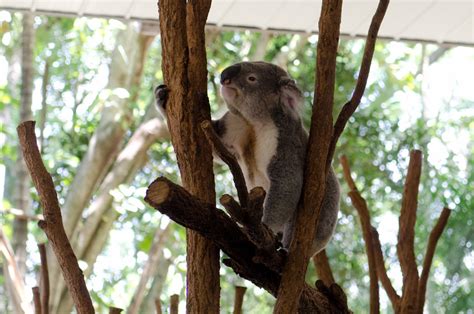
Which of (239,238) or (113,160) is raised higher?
(113,160)

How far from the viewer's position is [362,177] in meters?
5.76

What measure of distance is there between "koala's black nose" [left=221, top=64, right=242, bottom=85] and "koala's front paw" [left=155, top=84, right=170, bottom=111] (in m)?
0.28

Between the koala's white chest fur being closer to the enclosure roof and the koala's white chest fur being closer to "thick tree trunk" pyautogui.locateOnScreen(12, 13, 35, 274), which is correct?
the enclosure roof

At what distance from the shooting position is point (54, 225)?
182 centimetres

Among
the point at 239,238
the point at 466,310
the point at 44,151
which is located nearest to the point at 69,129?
the point at 44,151

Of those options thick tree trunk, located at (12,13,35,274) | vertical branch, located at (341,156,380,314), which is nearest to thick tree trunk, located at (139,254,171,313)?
thick tree trunk, located at (12,13,35,274)

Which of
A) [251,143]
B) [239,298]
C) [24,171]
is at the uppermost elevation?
[24,171]

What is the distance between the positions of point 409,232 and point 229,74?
75 centimetres

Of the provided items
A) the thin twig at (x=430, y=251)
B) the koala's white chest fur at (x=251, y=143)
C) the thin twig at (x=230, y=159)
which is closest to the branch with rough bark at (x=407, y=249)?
the thin twig at (x=430, y=251)

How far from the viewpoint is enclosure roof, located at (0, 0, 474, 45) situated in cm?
294

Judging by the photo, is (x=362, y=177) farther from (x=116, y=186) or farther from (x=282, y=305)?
(x=282, y=305)

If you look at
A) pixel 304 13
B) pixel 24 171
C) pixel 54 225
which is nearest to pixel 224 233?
pixel 54 225

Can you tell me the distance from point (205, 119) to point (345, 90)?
3.97m

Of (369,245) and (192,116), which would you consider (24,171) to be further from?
(192,116)
